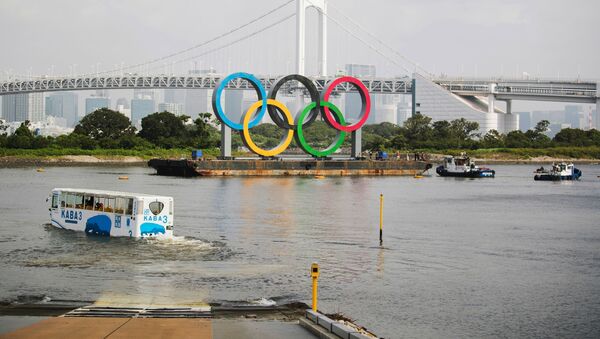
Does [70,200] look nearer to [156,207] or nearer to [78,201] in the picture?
[78,201]

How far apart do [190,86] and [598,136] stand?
210 ft

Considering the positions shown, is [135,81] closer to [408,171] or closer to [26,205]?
[408,171]

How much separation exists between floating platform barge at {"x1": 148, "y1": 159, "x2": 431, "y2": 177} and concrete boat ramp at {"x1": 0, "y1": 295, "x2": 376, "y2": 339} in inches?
2074

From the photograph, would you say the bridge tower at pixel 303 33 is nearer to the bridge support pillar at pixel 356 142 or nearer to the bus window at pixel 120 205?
the bridge support pillar at pixel 356 142

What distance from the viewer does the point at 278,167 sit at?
239ft

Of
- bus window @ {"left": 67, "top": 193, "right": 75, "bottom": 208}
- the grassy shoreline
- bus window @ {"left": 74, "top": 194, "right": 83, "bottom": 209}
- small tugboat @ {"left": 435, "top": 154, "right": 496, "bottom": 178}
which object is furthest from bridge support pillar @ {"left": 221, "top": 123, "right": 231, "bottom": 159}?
bus window @ {"left": 74, "top": 194, "right": 83, "bottom": 209}

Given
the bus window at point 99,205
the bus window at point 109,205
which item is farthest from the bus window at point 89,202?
the bus window at point 109,205

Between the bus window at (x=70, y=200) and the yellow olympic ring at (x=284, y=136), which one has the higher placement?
the yellow olympic ring at (x=284, y=136)

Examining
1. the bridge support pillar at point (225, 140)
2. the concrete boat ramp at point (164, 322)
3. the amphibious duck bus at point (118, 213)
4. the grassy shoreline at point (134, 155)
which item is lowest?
the concrete boat ramp at point (164, 322)

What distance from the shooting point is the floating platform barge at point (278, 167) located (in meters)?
69.9

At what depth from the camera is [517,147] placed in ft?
421

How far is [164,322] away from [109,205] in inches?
553

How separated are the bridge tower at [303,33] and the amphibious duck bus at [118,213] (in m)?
97.7

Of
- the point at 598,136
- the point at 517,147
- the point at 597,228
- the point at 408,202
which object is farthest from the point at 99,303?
the point at 598,136
